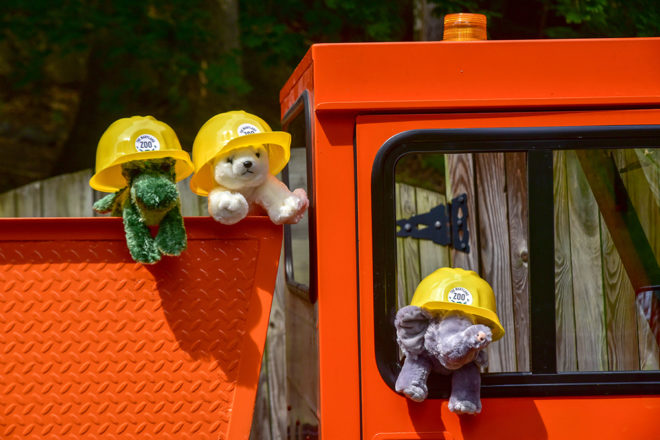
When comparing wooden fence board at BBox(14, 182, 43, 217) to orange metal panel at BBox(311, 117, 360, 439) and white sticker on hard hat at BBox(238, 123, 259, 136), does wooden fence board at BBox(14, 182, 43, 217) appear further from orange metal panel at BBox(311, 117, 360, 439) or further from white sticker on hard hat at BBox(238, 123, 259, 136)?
orange metal panel at BBox(311, 117, 360, 439)

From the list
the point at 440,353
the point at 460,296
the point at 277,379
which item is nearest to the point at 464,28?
the point at 460,296

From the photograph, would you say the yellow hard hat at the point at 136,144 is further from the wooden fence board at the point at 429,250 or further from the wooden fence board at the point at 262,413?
the wooden fence board at the point at 262,413

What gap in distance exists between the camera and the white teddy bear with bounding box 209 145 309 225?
5.63 feet

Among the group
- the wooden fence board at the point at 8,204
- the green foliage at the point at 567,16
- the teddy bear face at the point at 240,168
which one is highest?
the green foliage at the point at 567,16

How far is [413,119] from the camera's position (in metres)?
1.70

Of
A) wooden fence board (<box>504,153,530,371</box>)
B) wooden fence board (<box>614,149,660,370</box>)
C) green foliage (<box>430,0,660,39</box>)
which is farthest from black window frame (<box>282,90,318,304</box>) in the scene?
green foliage (<box>430,0,660,39</box>)

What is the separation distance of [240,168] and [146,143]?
21cm

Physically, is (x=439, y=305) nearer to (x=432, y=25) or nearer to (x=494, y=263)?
Answer: (x=494, y=263)

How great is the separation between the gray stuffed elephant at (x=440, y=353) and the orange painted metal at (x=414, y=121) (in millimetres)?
66

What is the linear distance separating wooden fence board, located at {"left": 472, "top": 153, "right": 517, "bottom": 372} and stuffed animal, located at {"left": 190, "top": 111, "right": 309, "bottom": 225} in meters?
1.39

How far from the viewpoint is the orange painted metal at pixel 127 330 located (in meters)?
1.67

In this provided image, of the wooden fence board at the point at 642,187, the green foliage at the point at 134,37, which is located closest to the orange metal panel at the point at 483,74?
the wooden fence board at the point at 642,187

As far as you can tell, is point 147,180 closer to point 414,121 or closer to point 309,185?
point 309,185

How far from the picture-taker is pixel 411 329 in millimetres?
1660
